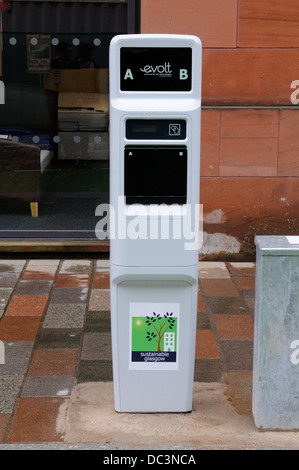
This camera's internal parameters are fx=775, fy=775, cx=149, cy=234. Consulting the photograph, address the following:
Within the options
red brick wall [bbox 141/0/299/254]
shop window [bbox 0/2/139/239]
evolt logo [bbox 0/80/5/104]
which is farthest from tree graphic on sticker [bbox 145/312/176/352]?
evolt logo [bbox 0/80/5/104]

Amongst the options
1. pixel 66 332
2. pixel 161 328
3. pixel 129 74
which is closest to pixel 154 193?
pixel 129 74

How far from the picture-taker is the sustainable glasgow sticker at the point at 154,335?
4215 mm

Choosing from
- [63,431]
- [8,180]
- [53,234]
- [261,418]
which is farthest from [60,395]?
[8,180]

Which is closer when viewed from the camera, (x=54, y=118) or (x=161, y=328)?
(x=161, y=328)

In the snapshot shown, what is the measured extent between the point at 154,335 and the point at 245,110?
12.1ft

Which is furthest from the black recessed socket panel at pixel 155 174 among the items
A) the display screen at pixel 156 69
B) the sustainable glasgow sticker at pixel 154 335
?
the sustainable glasgow sticker at pixel 154 335

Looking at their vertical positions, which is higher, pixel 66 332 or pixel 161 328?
pixel 161 328

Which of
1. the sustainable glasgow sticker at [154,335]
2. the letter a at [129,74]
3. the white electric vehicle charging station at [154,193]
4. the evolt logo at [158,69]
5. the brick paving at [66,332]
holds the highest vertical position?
the evolt logo at [158,69]

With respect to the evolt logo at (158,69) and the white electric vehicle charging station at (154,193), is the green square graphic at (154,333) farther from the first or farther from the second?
the evolt logo at (158,69)

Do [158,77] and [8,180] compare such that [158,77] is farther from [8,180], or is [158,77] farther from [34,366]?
[8,180]

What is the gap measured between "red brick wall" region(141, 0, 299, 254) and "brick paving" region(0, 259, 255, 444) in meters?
0.57

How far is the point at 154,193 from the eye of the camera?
401cm

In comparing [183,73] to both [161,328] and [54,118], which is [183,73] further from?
[54,118]

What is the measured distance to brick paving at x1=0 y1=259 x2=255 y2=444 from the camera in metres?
4.61
